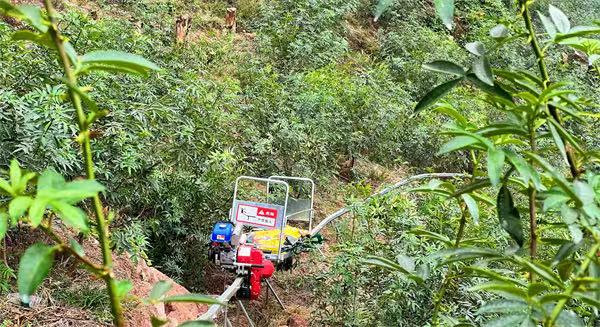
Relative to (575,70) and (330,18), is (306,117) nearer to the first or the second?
(330,18)

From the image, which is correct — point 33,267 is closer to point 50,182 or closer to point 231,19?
point 50,182

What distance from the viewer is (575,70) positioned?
31.1 feet

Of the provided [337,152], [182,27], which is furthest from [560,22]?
[182,27]

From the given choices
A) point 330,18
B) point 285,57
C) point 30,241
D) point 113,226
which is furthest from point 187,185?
point 330,18

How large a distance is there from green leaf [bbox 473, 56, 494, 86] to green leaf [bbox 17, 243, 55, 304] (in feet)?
1.95

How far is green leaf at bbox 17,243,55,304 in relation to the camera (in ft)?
1.82

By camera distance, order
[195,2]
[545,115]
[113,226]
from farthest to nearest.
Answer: [195,2], [113,226], [545,115]

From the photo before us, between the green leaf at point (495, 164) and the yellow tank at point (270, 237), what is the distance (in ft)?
10.4

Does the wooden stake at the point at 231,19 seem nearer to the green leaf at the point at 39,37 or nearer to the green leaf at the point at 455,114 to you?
the green leaf at the point at 455,114

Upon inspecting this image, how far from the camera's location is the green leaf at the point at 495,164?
0.83 m

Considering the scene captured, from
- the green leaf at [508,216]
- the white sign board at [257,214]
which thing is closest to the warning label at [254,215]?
the white sign board at [257,214]

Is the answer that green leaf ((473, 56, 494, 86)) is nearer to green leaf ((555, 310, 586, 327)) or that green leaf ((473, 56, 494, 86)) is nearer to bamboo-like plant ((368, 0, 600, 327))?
bamboo-like plant ((368, 0, 600, 327))

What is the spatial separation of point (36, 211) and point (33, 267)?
0.05 meters

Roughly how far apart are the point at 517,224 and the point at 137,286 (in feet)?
9.42
